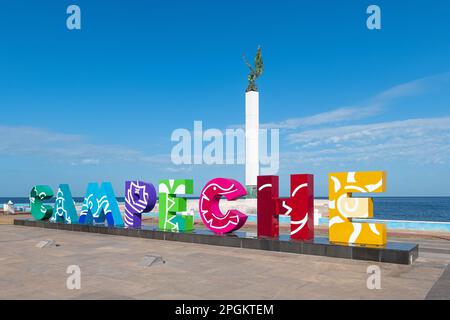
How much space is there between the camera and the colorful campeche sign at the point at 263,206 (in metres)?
13.7

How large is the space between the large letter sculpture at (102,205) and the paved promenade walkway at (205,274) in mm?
4976

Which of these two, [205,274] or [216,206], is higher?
[216,206]

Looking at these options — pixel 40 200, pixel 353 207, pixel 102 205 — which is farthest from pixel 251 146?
pixel 353 207

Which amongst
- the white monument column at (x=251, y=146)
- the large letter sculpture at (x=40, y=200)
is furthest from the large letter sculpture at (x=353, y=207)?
the white monument column at (x=251, y=146)

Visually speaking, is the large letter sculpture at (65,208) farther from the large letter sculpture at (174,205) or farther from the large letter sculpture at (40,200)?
the large letter sculpture at (174,205)

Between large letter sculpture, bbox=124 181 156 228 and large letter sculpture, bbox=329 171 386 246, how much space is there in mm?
9233

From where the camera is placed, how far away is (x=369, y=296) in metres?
8.55

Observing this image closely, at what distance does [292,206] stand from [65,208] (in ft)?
55.5

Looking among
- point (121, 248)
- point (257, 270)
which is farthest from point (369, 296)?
point (121, 248)

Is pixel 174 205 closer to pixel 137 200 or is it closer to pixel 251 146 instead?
pixel 137 200

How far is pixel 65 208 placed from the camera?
81.4 feet

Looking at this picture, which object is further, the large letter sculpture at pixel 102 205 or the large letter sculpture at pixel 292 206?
the large letter sculpture at pixel 102 205

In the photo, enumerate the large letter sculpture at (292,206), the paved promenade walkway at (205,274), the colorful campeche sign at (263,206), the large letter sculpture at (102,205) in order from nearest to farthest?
the paved promenade walkway at (205,274), the colorful campeche sign at (263,206), the large letter sculpture at (292,206), the large letter sculpture at (102,205)
